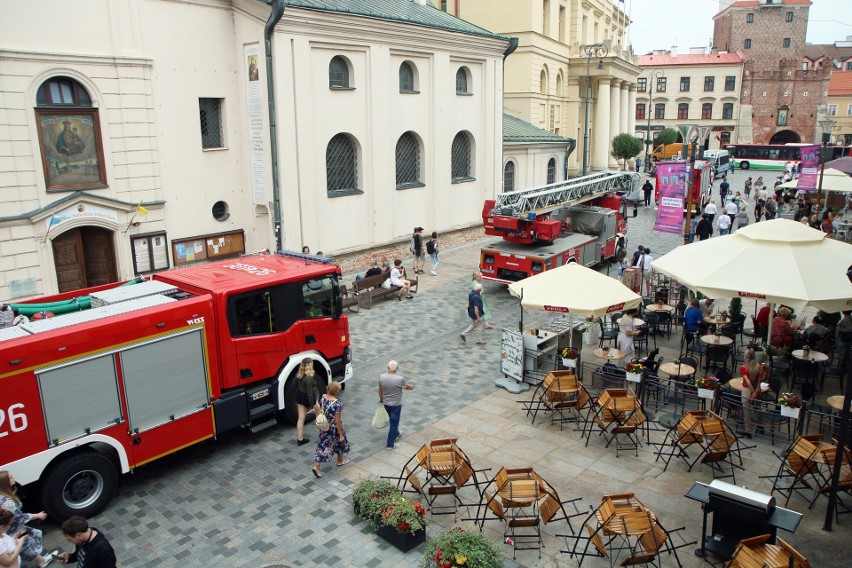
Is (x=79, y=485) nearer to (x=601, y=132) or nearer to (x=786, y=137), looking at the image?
(x=601, y=132)

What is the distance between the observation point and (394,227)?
25.7 meters

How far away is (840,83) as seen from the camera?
3201 inches

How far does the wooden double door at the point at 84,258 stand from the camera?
17625 millimetres

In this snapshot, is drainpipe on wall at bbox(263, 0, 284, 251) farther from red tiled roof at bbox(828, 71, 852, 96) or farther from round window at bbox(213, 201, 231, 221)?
red tiled roof at bbox(828, 71, 852, 96)

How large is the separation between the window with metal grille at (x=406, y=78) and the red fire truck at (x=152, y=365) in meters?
14.4

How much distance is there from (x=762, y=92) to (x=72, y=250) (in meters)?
86.6

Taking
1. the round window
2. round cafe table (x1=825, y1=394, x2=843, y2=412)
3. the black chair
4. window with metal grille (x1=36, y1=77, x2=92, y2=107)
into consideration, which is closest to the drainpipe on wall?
the round window

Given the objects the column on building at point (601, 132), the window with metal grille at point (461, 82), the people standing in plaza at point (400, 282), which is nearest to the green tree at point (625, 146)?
the column on building at point (601, 132)

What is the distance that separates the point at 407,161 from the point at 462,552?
20.6m

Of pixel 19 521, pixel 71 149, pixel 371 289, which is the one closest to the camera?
pixel 19 521

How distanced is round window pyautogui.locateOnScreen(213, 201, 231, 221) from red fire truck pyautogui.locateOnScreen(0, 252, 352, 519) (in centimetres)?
888

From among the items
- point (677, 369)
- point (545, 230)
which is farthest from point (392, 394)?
point (545, 230)

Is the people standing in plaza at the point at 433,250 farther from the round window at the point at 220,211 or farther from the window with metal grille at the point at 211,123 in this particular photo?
the window with metal grille at the point at 211,123

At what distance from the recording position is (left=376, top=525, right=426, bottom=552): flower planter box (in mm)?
8664
